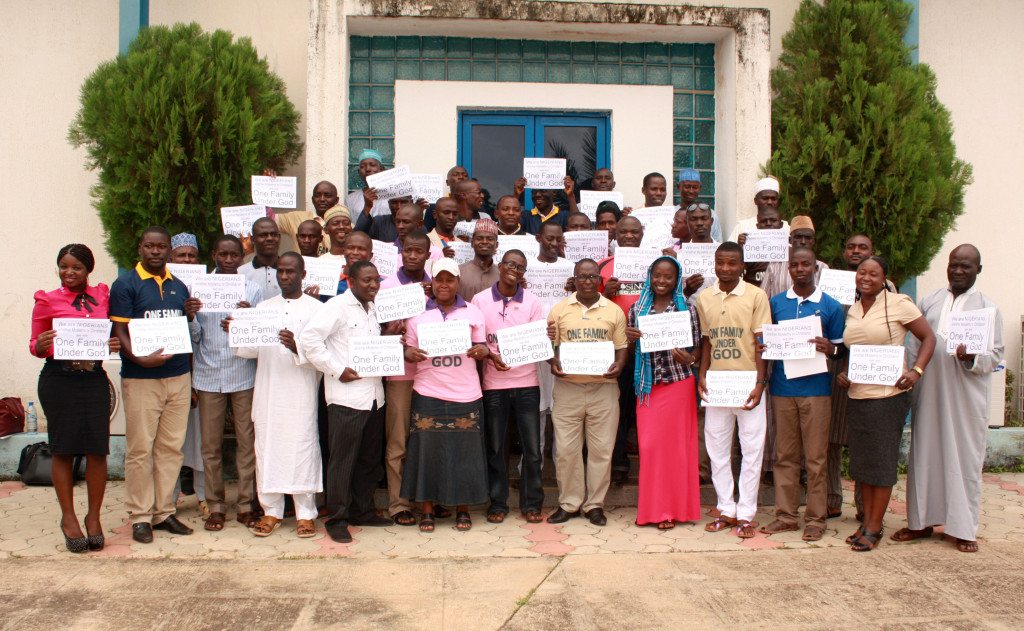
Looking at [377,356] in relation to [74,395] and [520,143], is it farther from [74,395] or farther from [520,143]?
[520,143]

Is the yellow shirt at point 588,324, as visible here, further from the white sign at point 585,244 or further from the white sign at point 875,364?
the white sign at point 875,364

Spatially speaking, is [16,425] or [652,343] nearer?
[652,343]

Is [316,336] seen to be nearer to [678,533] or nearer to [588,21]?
[678,533]

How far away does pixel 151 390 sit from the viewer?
18.8 ft

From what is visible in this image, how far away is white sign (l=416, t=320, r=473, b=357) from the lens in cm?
582

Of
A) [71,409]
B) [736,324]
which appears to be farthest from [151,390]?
[736,324]

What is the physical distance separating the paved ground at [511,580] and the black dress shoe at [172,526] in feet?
0.30

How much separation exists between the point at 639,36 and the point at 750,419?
4.63 meters

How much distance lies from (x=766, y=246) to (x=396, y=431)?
3.09 m

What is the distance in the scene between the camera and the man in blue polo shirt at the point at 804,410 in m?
5.80

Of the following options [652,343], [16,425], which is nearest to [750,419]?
[652,343]

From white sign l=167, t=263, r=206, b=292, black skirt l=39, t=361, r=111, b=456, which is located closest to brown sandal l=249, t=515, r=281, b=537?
black skirt l=39, t=361, r=111, b=456

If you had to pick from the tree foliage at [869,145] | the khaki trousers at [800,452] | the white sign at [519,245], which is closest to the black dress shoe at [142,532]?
the white sign at [519,245]

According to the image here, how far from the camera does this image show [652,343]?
19.5ft
